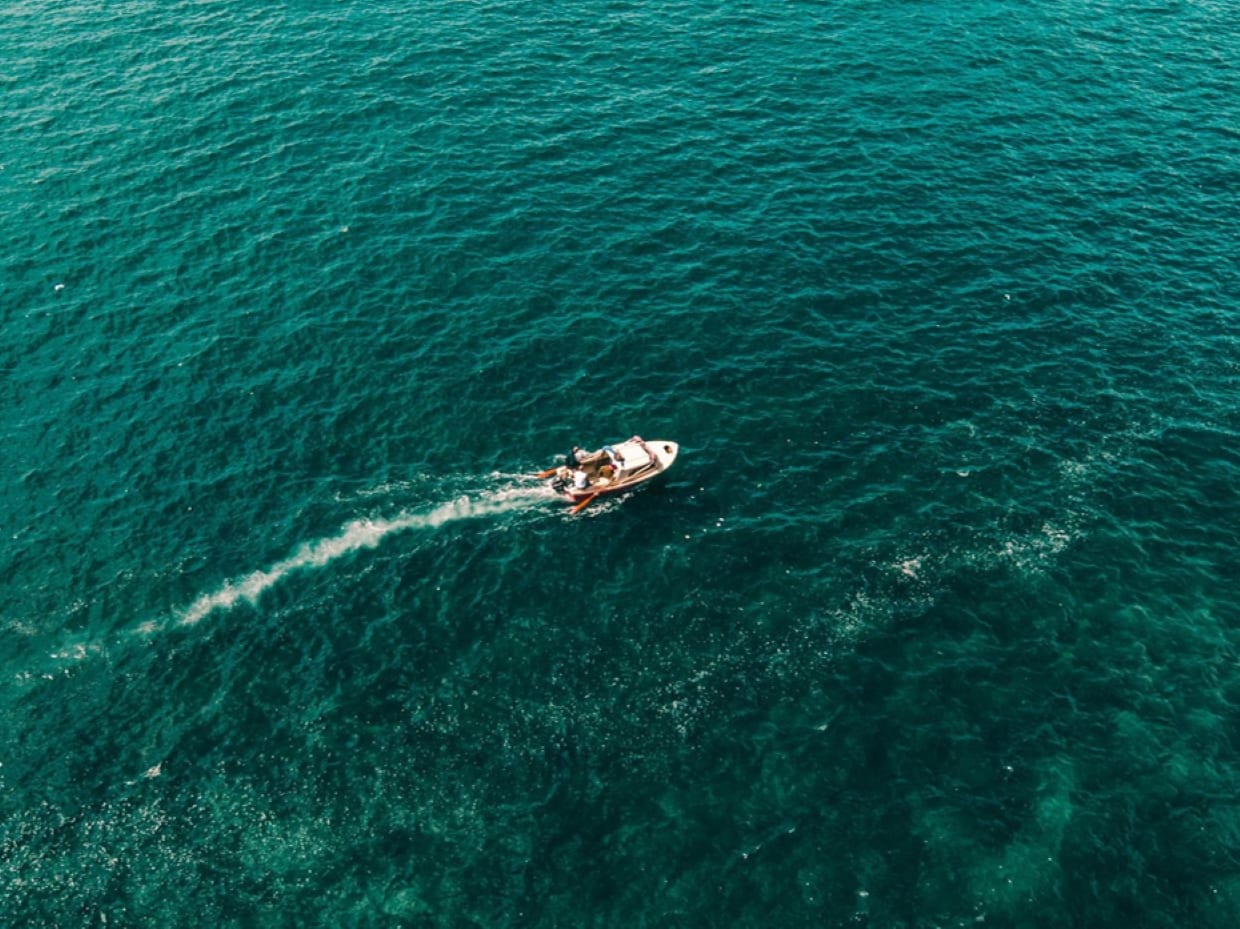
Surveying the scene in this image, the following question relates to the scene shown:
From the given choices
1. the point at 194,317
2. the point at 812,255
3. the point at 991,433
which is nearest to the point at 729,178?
the point at 812,255

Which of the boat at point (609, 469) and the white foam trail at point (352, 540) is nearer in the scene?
the white foam trail at point (352, 540)

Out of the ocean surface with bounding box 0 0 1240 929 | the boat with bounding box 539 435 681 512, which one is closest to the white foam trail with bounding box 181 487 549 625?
the ocean surface with bounding box 0 0 1240 929

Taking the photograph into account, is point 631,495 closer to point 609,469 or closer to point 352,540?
point 609,469

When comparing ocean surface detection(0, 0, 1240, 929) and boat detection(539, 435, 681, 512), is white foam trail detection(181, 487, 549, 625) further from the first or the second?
boat detection(539, 435, 681, 512)

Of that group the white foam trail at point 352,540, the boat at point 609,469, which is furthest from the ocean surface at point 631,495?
the boat at point 609,469

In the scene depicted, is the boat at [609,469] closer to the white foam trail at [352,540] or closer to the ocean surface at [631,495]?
the ocean surface at [631,495]

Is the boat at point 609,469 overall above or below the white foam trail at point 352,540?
above

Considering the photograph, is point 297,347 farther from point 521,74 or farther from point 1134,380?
point 1134,380
